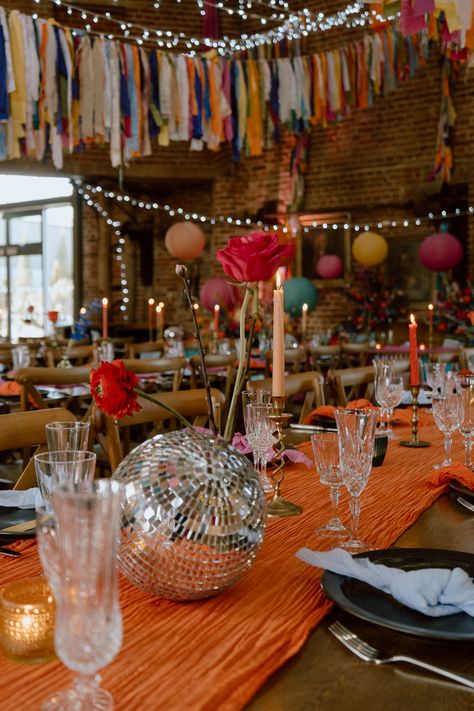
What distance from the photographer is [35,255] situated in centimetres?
1233

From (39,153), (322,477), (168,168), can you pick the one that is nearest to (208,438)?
(322,477)

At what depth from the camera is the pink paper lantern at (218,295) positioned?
370 inches

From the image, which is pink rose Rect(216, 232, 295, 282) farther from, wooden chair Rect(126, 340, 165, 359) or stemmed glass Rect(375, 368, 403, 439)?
wooden chair Rect(126, 340, 165, 359)

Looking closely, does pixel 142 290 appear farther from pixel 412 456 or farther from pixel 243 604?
pixel 243 604

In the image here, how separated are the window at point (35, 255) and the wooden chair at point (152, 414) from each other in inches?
386

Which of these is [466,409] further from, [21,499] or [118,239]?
[118,239]

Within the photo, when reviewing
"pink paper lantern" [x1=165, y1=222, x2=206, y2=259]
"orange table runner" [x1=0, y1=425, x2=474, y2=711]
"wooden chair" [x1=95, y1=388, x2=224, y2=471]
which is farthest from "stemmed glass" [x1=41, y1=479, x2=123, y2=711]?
"pink paper lantern" [x1=165, y1=222, x2=206, y2=259]

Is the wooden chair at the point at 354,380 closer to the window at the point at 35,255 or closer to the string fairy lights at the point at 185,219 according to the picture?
the string fairy lights at the point at 185,219

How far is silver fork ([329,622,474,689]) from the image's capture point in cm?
74

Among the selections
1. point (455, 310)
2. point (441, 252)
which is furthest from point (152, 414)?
point (441, 252)

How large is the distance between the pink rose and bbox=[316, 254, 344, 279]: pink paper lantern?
27.1 ft

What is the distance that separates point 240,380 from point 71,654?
56cm

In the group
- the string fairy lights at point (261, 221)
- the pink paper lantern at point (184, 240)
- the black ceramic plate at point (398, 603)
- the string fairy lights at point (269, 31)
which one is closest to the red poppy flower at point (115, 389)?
the black ceramic plate at point (398, 603)

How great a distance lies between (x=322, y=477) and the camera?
3.96 feet
